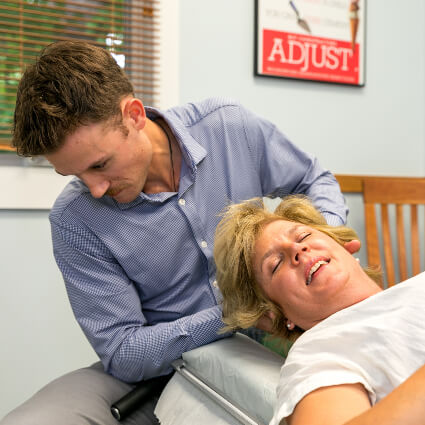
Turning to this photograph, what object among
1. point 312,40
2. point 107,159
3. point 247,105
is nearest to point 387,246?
point 247,105

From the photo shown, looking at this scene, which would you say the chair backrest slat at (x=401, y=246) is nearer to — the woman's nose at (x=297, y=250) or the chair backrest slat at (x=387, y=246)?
the chair backrest slat at (x=387, y=246)

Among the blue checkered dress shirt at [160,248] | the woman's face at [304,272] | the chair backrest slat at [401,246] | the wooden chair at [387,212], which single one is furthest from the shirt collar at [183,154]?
the chair backrest slat at [401,246]

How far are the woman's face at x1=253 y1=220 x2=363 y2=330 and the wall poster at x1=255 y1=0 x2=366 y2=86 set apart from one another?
129 cm

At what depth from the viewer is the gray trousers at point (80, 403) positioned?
4.13 feet

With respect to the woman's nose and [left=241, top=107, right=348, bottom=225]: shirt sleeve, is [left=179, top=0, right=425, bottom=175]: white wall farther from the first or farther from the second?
the woman's nose

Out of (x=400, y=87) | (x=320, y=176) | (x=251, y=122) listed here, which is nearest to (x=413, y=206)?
(x=400, y=87)

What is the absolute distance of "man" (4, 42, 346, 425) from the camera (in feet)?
4.19

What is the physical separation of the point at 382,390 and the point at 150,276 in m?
0.77

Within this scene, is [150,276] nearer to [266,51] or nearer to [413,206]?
[266,51]

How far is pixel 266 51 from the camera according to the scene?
241 centimetres

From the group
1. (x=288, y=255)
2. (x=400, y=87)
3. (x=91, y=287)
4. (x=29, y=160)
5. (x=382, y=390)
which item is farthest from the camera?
(x=400, y=87)

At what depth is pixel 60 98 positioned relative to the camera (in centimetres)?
125

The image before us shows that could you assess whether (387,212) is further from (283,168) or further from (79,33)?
(79,33)

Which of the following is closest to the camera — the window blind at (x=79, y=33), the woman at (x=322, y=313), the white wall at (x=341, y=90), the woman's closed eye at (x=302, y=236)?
the woman at (x=322, y=313)
